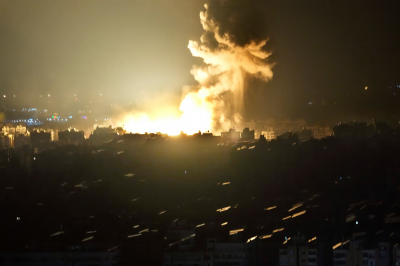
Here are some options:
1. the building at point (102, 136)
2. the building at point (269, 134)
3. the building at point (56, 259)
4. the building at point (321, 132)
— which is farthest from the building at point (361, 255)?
the building at point (102, 136)

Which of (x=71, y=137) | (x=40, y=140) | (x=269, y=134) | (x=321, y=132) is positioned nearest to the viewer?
(x=321, y=132)

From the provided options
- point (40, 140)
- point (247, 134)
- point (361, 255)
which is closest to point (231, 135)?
point (247, 134)

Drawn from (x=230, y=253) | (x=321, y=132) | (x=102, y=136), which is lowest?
(x=230, y=253)

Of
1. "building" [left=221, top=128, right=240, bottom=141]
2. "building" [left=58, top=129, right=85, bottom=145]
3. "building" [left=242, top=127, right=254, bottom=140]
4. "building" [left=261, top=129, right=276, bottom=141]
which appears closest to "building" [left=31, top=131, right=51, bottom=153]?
"building" [left=58, top=129, right=85, bottom=145]

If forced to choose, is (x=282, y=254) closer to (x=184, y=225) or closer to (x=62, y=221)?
(x=184, y=225)

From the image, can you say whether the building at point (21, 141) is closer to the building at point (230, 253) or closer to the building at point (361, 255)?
the building at point (230, 253)

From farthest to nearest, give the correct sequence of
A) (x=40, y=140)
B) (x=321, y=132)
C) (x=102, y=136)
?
(x=102, y=136) < (x=40, y=140) < (x=321, y=132)

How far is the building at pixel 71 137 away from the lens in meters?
14.6

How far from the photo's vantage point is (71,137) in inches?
606

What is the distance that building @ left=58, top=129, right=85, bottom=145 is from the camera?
1457 cm

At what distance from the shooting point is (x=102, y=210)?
9.66 m

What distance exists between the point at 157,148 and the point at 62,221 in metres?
4.16

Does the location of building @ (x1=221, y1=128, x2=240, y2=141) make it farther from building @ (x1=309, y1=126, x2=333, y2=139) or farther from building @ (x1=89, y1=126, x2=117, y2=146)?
building @ (x1=89, y1=126, x2=117, y2=146)

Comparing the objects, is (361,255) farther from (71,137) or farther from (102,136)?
(71,137)
